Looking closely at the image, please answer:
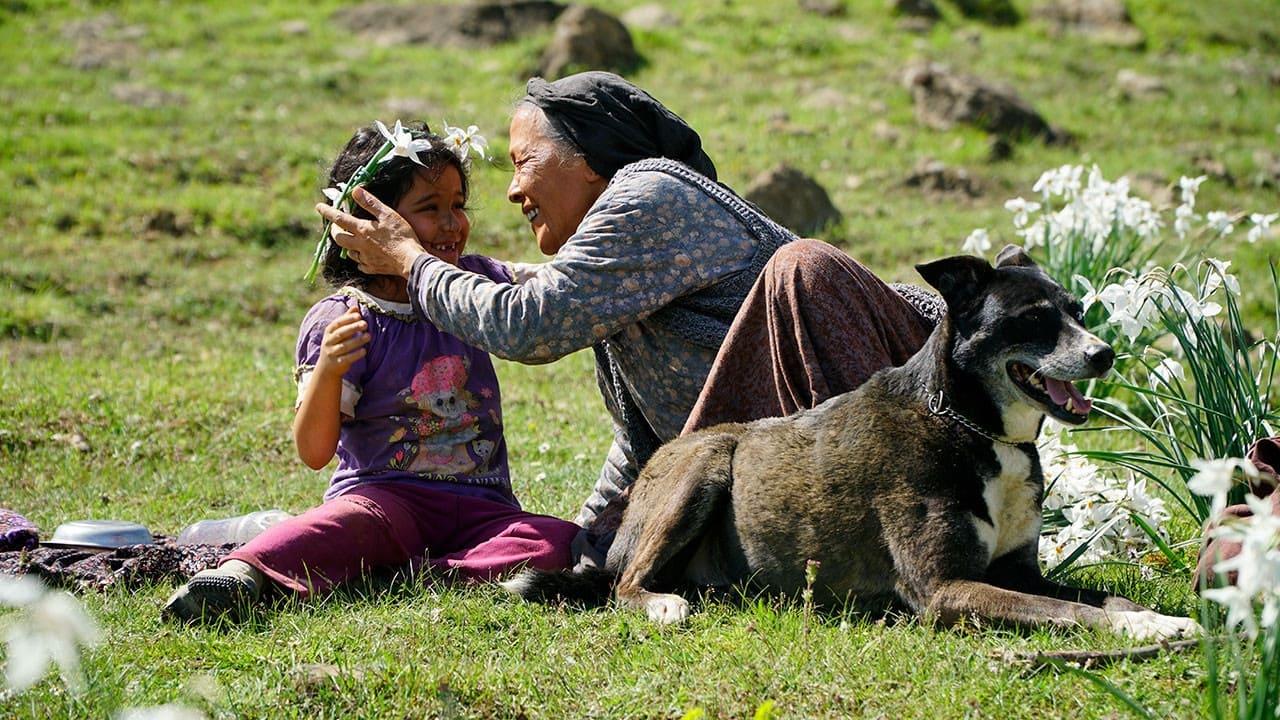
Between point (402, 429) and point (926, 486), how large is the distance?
2.09 meters

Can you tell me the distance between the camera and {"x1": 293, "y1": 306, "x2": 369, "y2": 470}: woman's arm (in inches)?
192

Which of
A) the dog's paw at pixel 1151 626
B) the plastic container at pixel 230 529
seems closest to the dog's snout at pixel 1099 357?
the dog's paw at pixel 1151 626

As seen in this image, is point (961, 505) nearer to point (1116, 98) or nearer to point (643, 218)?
point (643, 218)

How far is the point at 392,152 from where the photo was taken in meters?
5.04

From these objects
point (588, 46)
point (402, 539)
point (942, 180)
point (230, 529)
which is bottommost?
point (230, 529)

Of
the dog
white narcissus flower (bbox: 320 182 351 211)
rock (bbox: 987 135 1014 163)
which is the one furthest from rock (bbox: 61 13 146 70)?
the dog

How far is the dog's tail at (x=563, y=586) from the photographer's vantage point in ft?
14.8

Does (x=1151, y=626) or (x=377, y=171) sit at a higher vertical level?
(x=377, y=171)

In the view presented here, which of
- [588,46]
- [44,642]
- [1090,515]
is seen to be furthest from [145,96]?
[1090,515]

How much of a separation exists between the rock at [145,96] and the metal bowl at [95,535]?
39.3 feet

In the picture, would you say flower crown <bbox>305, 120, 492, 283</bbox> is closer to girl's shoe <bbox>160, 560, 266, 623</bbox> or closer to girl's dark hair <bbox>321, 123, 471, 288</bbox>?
girl's dark hair <bbox>321, 123, 471, 288</bbox>

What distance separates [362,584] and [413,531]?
302mm

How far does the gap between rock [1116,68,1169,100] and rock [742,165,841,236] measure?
23.0 ft

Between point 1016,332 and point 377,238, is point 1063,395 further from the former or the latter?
point 377,238
